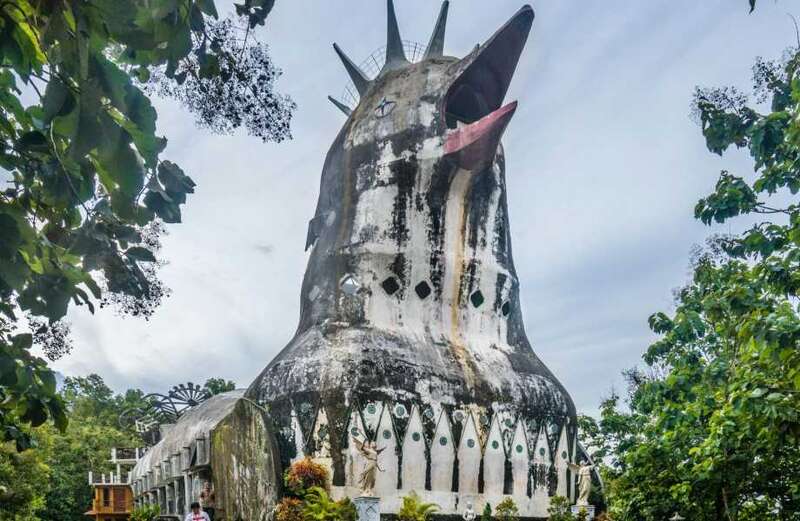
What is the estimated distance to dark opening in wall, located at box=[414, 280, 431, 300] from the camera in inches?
592

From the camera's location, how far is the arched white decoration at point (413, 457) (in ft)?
43.0

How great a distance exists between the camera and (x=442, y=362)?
14.3 metres

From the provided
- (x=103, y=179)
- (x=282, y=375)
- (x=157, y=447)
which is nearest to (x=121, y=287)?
(x=103, y=179)

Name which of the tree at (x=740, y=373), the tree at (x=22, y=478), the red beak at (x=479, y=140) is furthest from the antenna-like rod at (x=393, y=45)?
the tree at (x=22, y=478)

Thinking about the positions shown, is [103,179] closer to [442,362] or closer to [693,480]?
[693,480]

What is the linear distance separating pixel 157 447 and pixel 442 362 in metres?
6.35

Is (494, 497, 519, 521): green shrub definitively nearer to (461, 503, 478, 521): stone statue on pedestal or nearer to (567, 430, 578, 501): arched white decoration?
(461, 503, 478, 521): stone statue on pedestal

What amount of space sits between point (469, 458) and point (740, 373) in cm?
619

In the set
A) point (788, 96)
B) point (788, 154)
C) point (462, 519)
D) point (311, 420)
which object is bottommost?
point (462, 519)

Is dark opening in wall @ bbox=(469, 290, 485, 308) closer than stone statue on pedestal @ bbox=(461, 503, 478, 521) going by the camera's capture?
No

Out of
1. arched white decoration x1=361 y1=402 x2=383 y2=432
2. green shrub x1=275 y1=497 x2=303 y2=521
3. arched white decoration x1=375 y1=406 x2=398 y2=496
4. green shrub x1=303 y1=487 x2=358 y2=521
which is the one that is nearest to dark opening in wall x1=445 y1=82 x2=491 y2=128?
arched white decoration x1=361 y1=402 x2=383 y2=432

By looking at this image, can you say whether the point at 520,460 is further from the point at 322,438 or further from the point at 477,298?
the point at 322,438

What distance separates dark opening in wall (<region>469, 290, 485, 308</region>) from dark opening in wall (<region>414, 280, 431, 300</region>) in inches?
37.0

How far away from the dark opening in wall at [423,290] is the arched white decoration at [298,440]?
340cm
